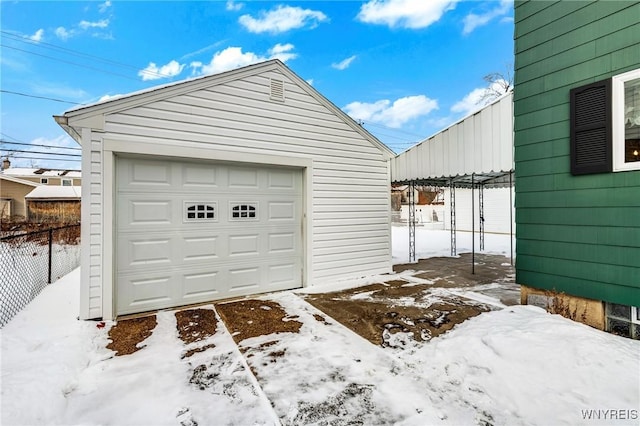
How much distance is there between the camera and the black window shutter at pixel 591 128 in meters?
3.10

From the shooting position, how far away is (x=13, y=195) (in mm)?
21531

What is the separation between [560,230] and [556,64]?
77.4 inches

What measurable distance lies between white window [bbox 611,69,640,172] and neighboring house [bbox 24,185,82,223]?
21.7 metres

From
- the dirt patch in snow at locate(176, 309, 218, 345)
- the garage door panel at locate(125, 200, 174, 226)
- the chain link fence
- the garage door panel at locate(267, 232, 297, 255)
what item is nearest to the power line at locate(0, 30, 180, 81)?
the chain link fence

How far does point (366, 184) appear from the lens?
6008mm

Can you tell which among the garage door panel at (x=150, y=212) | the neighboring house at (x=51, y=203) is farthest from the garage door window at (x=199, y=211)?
the neighboring house at (x=51, y=203)

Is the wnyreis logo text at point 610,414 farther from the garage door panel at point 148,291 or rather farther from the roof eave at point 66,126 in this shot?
the roof eave at point 66,126

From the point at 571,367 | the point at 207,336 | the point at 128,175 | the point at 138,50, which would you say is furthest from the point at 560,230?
the point at 138,50

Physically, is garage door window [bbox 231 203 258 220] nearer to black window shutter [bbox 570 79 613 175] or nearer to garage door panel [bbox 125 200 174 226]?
garage door panel [bbox 125 200 174 226]

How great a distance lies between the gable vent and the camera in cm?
498

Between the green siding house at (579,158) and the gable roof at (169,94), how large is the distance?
306 centimetres

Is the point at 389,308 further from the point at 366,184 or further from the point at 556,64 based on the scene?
the point at 556,64

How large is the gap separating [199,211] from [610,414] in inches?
182

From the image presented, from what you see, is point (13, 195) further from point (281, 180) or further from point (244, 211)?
point (281, 180)
